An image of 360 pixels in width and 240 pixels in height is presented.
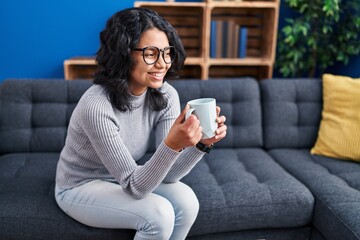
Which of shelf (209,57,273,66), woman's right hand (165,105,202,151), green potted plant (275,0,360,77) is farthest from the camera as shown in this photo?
shelf (209,57,273,66)

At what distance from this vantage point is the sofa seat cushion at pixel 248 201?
4.28 feet

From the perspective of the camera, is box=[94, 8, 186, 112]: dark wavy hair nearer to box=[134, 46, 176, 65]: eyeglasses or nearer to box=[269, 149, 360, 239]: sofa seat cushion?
box=[134, 46, 176, 65]: eyeglasses

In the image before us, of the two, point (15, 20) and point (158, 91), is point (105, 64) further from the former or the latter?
point (15, 20)

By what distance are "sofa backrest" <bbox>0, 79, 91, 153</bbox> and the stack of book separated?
908mm

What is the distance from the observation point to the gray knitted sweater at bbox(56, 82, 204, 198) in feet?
3.40

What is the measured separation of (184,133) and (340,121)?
1.14 metres

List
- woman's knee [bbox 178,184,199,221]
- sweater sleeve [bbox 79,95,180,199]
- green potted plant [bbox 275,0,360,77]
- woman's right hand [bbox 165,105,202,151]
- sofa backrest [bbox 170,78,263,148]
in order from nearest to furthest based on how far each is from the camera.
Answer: woman's right hand [bbox 165,105,202,151], sweater sleeve [bbox 79,95,180,199], woman's knee [bbox 178,184,199,221], sofa backrest [bbox 170,78,263,148], green potted plant [bbox 275,0,360,77]

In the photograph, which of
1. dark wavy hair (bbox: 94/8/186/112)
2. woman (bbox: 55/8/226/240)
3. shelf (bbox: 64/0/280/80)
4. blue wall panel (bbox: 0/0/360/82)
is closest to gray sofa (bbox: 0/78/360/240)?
woman (bbox: 55/8/226/240)

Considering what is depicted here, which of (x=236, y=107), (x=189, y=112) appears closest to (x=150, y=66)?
(x=189, y=112)

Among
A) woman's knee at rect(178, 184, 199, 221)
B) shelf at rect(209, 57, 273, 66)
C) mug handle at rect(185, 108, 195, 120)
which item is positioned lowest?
woman's knee at rect(178, 184, 199, 221)

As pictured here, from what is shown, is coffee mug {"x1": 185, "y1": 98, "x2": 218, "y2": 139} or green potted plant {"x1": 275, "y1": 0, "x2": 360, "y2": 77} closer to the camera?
coffee mug {"x1": 185, "y1": 98, "x2": 218, "y2": 139}

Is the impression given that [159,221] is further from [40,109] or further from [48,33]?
[48,33]

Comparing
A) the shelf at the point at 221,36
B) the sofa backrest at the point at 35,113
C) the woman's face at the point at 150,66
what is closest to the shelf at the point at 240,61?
the shelf at the point at 221,36

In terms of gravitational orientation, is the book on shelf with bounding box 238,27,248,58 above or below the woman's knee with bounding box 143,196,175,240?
above
